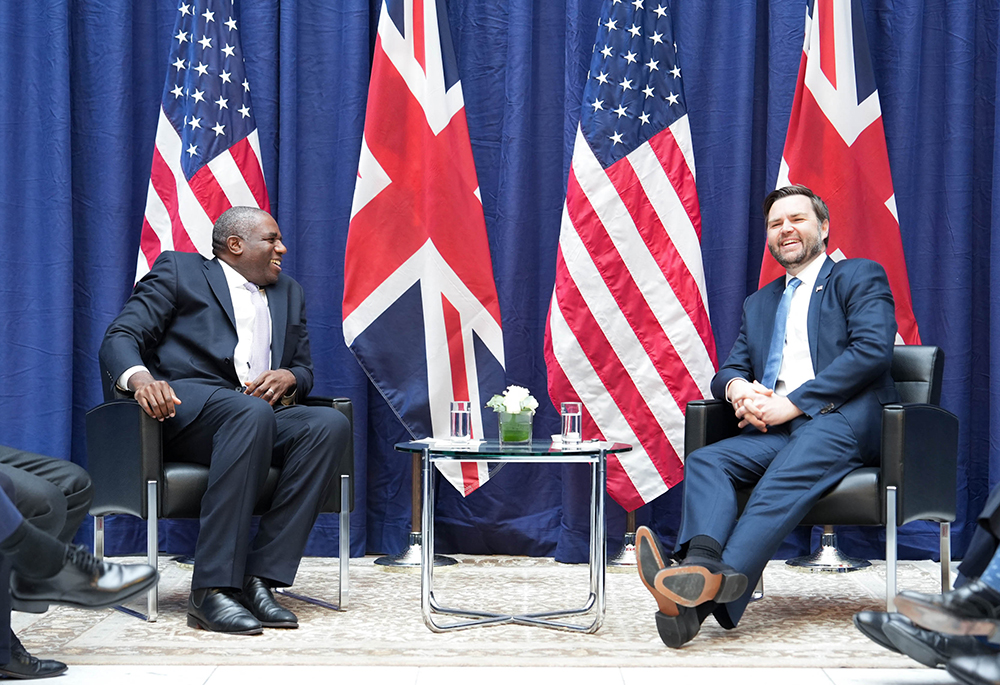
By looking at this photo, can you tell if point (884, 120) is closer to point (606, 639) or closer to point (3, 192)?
point (606, 639)

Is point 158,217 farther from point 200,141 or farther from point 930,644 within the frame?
point 930,644

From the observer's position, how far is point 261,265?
10.4 ft

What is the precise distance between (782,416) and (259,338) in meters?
1.63

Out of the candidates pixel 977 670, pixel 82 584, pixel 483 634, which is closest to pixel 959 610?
pixel 977 670

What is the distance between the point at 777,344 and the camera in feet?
9.95

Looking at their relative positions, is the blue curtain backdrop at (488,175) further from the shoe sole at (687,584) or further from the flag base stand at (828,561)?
the shoe sole at (687,584)

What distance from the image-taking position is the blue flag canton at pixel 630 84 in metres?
3.59

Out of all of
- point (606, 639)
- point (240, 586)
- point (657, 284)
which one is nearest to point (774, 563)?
point (657, 284)

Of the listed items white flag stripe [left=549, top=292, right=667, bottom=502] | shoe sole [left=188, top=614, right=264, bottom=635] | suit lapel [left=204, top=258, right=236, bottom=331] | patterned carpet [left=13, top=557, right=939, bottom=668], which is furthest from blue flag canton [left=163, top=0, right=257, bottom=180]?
shoe sole [left=188, top=614, right=264, bottom=635]

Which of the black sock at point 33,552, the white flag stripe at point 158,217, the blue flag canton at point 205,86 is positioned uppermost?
the blue flag canton at point 205,86

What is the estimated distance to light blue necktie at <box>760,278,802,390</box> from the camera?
3.02 m

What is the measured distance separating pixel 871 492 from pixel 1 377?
10.3ft

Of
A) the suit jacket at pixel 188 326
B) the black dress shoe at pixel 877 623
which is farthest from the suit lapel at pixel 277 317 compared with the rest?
the black dress shoe at pixel 877 623

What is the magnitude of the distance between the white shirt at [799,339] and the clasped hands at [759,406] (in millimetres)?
98
